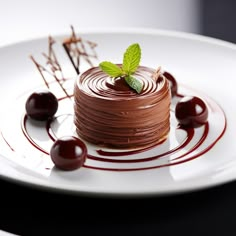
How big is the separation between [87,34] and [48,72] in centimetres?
44

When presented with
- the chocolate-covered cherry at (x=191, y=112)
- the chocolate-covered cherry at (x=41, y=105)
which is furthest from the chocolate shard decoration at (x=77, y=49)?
the chocolate-covered cherry at (x=191, y=112)

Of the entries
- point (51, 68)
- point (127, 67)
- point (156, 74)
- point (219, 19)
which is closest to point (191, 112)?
point (156, 74)

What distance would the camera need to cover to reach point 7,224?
2.46 m

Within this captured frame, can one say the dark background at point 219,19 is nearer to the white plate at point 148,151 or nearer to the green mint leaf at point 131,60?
the white plate at point 148,151

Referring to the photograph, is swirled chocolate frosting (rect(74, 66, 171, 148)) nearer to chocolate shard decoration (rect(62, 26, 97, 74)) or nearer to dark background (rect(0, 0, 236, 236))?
dark background (rect(0, 0, 236, 236))

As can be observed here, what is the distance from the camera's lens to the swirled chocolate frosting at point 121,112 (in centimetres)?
298

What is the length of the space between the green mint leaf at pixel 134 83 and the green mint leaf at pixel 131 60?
1.9 inches

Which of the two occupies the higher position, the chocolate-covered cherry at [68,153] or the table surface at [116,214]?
the chocolate-covered cherry at [68,153]

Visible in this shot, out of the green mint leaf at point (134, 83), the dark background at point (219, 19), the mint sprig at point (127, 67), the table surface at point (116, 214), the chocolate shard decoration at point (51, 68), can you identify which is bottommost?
the dark background at point (219, 19)

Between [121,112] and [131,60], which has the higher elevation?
[131,60]

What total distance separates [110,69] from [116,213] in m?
0.82

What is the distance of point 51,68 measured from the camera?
12.6 ft

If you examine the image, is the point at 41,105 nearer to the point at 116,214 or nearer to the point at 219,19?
the point at 116,214

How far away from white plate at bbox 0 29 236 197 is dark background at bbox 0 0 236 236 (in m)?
0.07
